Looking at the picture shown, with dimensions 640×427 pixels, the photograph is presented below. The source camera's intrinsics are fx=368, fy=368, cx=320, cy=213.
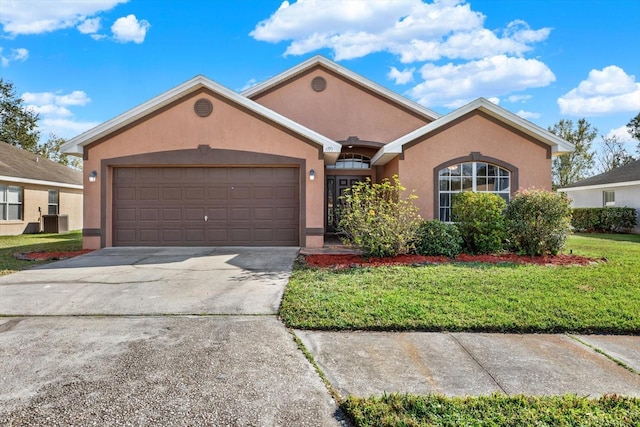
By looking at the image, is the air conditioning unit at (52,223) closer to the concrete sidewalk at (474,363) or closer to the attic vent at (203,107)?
the attic vent at (203,107)

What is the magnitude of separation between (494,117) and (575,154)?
3228 centimetres

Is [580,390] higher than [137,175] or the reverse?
the reverse

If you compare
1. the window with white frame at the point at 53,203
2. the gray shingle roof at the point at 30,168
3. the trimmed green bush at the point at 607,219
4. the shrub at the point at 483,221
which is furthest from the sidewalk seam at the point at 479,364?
the window with white frame at the point at 53,203

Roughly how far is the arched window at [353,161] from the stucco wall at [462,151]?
150 inches

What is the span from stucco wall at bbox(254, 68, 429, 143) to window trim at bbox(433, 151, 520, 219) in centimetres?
366

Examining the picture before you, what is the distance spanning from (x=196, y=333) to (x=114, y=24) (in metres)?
17.1

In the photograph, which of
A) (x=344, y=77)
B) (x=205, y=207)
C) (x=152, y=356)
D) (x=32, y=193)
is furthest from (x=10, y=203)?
(x=152, y=356)

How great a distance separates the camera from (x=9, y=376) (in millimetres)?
3379

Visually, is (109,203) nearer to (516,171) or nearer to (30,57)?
(516,171)

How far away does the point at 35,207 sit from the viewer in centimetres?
1869

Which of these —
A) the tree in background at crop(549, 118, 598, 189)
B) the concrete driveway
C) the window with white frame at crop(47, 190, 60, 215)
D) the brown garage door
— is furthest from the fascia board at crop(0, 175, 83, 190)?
the tree in background at crop(549, 118, 598, 189)

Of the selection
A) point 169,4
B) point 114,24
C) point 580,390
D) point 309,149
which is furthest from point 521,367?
point 114,24

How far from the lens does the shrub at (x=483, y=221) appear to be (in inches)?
385

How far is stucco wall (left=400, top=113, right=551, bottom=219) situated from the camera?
37.7 ft
